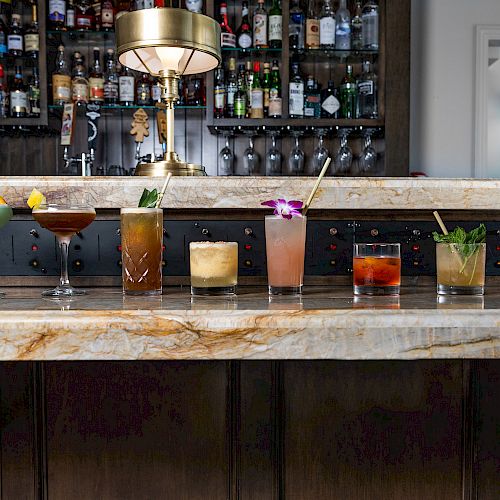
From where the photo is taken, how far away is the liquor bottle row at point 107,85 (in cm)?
324

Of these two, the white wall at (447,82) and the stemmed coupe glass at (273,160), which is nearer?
the stemmed coupe glass at (273,160)

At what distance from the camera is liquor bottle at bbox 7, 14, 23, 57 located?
3.23 m

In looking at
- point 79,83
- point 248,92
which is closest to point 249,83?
point 248,92

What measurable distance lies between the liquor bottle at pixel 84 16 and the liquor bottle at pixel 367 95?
139 cm

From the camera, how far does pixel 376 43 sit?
3.23 m

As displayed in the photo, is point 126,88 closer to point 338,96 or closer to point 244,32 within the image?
point 244,32

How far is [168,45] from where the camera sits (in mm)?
1493

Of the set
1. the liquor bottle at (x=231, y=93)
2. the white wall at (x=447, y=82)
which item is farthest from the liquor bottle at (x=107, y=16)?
the white wall at (x=447, y=82)

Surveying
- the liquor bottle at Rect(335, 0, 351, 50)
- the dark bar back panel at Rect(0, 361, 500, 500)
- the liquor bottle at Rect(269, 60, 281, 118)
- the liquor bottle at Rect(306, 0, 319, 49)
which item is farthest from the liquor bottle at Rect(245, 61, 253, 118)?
the dark bar back panel at Rect(0, 361, 500, 500)

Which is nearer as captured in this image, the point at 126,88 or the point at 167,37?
the point at 167,37

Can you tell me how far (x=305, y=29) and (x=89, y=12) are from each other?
1.10m

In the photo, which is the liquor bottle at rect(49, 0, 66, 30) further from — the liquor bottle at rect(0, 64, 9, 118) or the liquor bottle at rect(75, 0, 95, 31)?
the liquor bottle at rect(0, 64, 9, 118)

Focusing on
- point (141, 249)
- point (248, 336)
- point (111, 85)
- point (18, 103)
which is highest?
point (111, 85)

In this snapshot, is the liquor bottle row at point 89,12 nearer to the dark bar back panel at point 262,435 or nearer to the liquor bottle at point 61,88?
the liquor bottle at point 61,88
